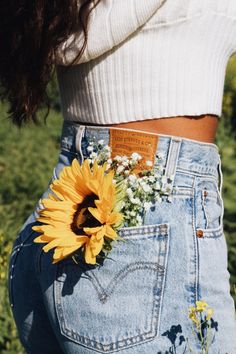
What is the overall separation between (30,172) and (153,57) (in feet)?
13.4

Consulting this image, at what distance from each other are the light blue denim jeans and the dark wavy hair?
0.66ft

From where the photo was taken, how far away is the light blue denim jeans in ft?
4.78

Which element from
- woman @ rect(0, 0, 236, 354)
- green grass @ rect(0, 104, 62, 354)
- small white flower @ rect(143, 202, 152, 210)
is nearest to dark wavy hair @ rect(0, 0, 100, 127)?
woman @ rect(0, 0, 236, 354)

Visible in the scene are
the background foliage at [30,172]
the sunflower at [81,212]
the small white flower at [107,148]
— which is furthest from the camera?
the background foliage at [30,172]

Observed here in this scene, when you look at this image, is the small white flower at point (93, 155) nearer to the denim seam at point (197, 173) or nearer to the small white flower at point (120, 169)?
the small white flower at point (120, 169)

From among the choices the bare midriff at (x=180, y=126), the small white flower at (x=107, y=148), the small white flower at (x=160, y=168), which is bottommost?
the small white flower at (x=160, y=168)

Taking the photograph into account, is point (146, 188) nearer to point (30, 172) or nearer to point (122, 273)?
point (122, 273)

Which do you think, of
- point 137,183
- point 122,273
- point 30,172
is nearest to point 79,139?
point 137,183

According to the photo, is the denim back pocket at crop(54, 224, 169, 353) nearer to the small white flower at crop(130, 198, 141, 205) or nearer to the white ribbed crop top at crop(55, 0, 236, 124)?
the small white flower at crop(130, 198, 141, 205)

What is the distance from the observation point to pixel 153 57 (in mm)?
1530

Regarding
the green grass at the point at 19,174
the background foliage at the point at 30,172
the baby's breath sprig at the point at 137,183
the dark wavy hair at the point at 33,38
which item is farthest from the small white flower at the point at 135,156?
the green grass at the point at 19,174

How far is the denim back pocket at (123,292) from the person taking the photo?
146 centimetres

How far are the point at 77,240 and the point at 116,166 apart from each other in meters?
0.17

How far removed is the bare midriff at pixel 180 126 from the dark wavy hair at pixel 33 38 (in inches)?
7.3
